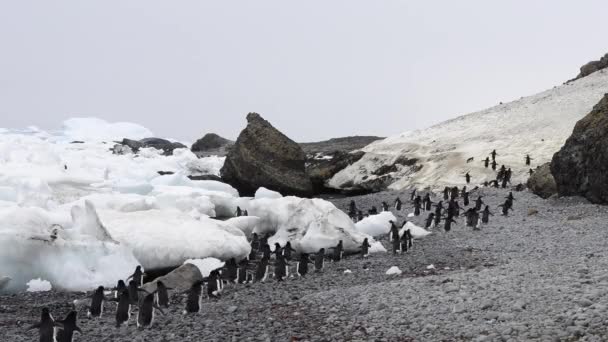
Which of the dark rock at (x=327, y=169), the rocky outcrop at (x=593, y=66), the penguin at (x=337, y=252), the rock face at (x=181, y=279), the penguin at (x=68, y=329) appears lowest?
the penguin at (x=337, y=252)

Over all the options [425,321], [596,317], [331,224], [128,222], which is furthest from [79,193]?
[596,317]

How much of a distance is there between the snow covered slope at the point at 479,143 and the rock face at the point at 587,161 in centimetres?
886

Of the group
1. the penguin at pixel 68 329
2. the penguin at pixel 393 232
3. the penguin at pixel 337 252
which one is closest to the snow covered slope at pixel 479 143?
the penguin at pixel 393 232

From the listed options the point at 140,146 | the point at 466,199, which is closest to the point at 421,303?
the point at 466,199

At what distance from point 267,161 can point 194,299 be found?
82.9 feet

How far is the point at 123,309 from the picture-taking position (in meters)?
10.7

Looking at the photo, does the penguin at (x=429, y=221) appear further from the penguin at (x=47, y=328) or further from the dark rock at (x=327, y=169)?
the dark rock at (x=327, y=169)

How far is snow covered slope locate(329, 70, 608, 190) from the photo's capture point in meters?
34.6

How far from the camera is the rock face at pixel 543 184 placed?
1001 inches

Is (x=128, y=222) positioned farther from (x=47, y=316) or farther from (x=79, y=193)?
(x=79, y=193)

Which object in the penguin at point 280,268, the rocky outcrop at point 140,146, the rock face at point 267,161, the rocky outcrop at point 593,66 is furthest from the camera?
the rocky outcrop at point 140,146

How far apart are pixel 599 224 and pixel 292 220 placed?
30.8 feet

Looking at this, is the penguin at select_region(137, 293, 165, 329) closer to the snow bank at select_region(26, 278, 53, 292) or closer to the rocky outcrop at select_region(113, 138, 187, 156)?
the snow bank at select_region(26, 278, 53, 292)

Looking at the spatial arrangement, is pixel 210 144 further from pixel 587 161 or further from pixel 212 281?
pixel 212 281
